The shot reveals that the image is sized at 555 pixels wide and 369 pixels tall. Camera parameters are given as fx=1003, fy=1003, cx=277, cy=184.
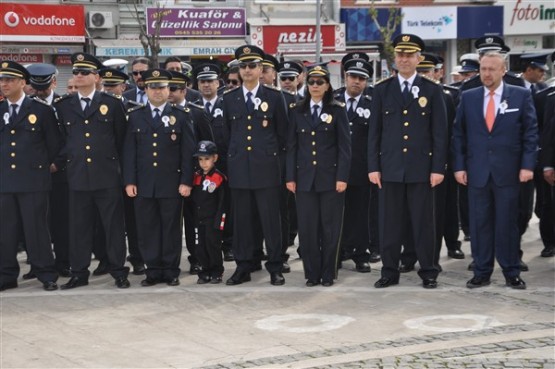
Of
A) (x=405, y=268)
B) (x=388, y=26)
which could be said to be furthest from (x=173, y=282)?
(x=388, y=26)

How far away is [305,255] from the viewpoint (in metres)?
9.77

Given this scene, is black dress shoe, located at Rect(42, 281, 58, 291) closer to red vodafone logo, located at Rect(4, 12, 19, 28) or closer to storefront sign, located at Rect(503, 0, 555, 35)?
red vodafone logo, located at Rect(4, 12, 19, 28)

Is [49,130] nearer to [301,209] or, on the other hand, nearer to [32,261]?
[32,261]

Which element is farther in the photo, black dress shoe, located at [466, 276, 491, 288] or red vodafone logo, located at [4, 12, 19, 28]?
red vodafone logo, located at [4, 12, 19, 28]

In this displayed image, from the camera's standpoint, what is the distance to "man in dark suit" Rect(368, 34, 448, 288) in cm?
936

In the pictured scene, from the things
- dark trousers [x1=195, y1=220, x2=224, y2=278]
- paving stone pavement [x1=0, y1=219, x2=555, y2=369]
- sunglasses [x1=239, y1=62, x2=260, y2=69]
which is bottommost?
paving stone pavement [x1=0, y1=219, x2=555, y2=369]

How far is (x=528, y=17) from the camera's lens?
37062mm

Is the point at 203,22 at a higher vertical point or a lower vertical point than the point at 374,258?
higher

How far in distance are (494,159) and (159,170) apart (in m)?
3.21

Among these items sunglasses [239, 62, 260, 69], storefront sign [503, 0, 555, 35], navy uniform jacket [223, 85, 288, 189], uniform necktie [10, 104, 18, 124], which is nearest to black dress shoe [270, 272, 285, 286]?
navy uniform jacket [223, 85, 288, 189]

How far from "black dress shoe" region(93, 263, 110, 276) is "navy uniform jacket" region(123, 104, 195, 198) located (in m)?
1.15

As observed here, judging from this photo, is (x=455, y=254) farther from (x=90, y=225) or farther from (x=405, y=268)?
(x=90, y=225)

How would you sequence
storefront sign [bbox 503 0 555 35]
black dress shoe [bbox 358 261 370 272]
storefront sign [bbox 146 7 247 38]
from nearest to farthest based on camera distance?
black dress shoe [bbox 358 261 370 272] < storefront sign [bbox 146 7 247 38] < storefront sign [bbox 503 0 555 35]

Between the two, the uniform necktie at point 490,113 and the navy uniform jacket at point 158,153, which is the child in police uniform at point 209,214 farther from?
the uniform necktie at point 490,113
